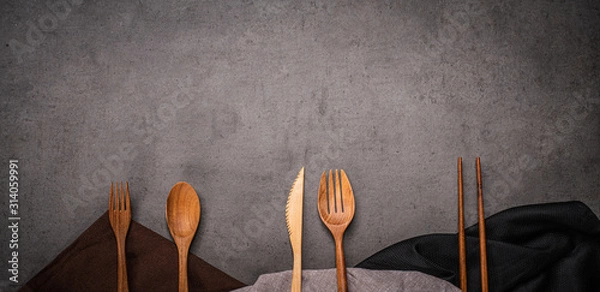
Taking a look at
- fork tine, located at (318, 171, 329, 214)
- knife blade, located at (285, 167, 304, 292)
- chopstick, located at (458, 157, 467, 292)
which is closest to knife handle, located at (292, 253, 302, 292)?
knife blade, located at (285, 167, 304, 292)

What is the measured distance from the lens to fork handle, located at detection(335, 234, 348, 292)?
817 millimetres

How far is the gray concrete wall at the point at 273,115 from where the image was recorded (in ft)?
3.00

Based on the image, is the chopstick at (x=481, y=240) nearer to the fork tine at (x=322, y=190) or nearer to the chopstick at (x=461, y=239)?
the chopstick at (x=461, y=239)

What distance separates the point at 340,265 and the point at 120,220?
1.64ft

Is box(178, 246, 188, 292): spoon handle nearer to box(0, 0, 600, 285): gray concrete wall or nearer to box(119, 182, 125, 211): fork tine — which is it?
→ box(0, 0, 600, 285): gray concrete wall

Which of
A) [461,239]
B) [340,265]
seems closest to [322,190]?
[340,265]

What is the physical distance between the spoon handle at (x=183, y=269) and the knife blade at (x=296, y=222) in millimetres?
234

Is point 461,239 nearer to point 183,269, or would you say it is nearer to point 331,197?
point 331,197

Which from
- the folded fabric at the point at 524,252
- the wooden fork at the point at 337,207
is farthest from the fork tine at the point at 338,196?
the folded fabric at the point at 524,252

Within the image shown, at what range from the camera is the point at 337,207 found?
0.88m

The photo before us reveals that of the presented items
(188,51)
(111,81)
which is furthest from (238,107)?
(111,81)

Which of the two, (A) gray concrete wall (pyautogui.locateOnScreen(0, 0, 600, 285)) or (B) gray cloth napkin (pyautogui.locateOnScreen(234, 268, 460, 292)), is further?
(A) gray concrete wall (pyautogui.locateOnScreen(0, 0, 600, 285))

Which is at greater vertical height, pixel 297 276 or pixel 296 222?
pixel 296 222

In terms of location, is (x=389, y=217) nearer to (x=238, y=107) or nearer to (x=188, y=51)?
(x=238, y=107)
